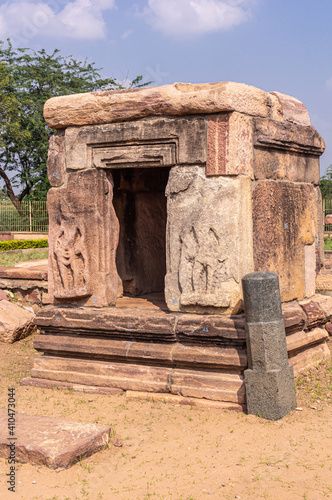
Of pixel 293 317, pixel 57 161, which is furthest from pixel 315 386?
pixel 57 161

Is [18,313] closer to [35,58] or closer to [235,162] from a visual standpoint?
[235,162]

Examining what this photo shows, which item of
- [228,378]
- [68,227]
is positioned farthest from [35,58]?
[228,378]

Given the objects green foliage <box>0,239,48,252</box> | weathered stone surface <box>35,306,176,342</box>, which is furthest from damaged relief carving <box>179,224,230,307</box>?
green foliage <box>0,239,48,252</box>

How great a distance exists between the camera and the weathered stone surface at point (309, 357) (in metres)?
4.92

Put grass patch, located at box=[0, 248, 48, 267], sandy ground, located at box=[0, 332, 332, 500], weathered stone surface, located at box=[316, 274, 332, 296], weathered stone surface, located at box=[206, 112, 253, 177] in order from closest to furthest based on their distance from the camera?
sandy ground, located at box=[0, 332, 332, 500] → weathered stone surface, located at box=[206, 112, 253, 177] → weathered stone surface, located at box=[316, 274, 332, 296] → grass patch, located at box=[0, 248, 48, 267]

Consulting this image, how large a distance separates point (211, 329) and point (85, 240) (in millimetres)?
1458

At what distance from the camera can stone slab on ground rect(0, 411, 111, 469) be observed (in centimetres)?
336

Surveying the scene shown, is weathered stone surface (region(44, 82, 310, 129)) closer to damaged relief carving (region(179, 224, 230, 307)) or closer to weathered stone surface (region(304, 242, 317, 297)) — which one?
damaged relief carving (region(179, 224, 230, 307))

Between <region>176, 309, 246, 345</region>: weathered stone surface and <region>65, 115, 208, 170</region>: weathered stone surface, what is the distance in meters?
1.30

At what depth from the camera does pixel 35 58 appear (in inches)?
961

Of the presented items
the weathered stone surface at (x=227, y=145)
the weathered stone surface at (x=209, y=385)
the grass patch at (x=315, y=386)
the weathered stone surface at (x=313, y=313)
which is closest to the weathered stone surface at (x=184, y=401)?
the weathered stone surface at (x=209, y=385)

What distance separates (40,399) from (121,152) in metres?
2.24

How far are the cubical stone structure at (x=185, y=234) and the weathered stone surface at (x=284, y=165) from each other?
16 mm

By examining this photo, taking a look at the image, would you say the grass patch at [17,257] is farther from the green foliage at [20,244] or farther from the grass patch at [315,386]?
the grass patch at [315,386]
